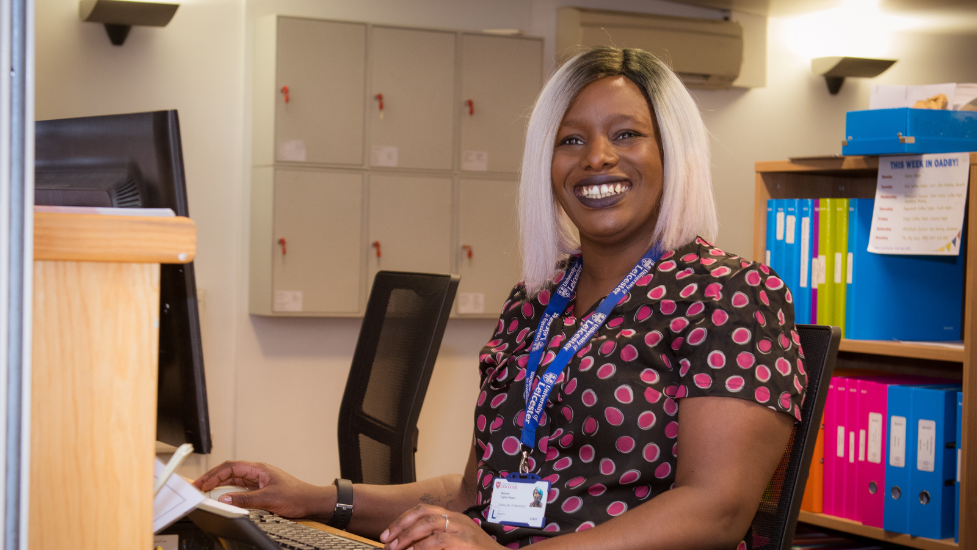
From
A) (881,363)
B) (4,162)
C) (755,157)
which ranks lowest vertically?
(881,363)

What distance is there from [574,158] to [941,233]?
1003 mm

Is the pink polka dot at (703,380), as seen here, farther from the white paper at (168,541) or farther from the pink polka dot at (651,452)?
the white paper at (168,541)

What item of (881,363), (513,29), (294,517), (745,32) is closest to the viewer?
(294,517)

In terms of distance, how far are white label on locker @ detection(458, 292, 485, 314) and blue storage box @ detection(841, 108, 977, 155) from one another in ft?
6.57

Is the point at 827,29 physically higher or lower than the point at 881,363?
higher

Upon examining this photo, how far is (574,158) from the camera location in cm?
148

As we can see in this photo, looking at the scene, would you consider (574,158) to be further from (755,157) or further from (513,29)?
(755,157)

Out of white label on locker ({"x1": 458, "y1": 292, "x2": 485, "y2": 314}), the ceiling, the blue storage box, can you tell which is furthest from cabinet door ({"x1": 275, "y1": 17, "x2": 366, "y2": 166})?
the blue storage box

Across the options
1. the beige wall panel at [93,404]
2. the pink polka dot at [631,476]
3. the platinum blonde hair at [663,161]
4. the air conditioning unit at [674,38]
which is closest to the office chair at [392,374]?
the platinum blonde hair at [663,161]

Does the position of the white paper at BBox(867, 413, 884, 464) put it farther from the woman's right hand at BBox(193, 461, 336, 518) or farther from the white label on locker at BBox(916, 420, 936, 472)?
the woman's right hand at BBox(193, 461, 336, 518)

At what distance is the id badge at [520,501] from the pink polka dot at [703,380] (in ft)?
0.86

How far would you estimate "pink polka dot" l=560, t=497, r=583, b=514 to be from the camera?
1.22 m

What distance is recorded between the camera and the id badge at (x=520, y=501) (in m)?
1.24

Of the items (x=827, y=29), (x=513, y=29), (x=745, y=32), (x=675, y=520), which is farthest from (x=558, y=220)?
(x=827, y=29)
